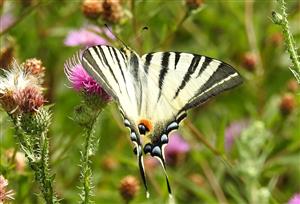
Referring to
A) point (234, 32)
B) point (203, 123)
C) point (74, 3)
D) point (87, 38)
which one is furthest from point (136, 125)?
point (234, 32)

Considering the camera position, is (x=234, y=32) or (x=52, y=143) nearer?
(x=52, y=143)

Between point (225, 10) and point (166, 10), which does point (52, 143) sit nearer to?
point (166, 10)

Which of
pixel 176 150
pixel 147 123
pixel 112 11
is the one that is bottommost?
pixel 147 123

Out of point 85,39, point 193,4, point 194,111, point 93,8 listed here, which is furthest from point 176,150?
point 93,8

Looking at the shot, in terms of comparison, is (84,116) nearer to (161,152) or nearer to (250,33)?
(161,152)

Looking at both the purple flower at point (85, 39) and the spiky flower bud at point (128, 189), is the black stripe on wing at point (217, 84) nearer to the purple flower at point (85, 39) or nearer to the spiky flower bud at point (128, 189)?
the spiky flower bud at point (128, 189)

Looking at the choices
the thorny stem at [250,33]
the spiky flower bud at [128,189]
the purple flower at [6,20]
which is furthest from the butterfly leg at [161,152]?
the purple flower at [6,20]
